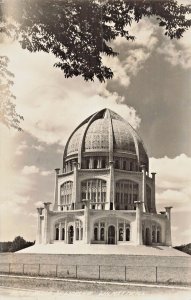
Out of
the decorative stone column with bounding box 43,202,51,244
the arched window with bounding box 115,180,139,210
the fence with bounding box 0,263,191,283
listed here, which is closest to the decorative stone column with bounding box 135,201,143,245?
the arched window with bounding box 115,180,139,210

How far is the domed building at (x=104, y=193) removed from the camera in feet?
107

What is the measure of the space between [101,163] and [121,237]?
227 inches

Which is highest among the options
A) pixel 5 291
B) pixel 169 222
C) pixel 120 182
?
pixel 120 182

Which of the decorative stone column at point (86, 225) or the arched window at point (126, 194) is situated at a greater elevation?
the arched window at point (126, 194)

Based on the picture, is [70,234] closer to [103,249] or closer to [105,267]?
[103,249]

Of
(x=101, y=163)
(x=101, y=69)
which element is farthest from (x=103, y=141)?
(x=101, y=69)

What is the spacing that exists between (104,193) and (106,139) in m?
3.86

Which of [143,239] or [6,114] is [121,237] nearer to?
[143,239]

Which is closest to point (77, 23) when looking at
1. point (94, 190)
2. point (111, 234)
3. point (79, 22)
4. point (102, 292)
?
point (79, 22)

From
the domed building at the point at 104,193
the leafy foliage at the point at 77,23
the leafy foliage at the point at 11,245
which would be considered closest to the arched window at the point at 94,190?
the domed building at the point at 104,193

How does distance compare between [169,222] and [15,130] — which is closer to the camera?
[15,130]

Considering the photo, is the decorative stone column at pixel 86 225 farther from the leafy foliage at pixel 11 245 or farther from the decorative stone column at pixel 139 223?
the leafy foliage at pixel 11 245

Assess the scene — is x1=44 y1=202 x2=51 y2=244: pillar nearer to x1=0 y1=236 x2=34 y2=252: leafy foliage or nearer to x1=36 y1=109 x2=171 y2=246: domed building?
x1=36 y1=109 x2=171 y2=246: domed building

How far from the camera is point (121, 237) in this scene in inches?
1291
